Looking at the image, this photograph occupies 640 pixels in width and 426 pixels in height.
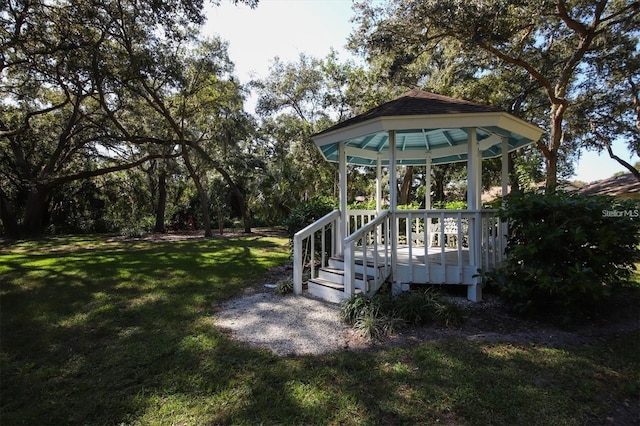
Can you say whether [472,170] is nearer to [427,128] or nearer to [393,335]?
[427,128]

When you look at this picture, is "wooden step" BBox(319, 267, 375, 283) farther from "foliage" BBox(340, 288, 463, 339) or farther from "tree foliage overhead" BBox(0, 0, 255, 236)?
"tree foliage overhead" BBox(0, 0, 255, 236)

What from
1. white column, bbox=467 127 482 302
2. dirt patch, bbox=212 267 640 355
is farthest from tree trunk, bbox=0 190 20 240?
white column, bbox=467 127 482 302

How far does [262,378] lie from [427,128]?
392 centimetres

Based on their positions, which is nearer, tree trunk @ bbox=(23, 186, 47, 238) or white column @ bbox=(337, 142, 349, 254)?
white column @ bbox=(337, 142, 349, 254)

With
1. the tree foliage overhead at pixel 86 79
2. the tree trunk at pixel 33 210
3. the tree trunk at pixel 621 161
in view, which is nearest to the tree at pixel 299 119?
the tree foliage overhead at pixel 86 79

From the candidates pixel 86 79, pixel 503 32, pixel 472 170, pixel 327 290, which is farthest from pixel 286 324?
pixel 86 79

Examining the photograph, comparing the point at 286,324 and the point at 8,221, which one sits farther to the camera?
the point at 8,221

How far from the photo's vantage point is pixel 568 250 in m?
4.02

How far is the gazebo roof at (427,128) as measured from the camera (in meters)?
4.81

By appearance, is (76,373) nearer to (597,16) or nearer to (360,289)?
(360,289)

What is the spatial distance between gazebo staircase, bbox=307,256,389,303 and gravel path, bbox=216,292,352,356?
183 mm

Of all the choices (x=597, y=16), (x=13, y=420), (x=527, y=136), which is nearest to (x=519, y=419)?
(x=13, y=420)

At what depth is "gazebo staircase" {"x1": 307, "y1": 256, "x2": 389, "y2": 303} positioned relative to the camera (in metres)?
4.90

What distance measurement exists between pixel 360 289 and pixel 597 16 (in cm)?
1094
